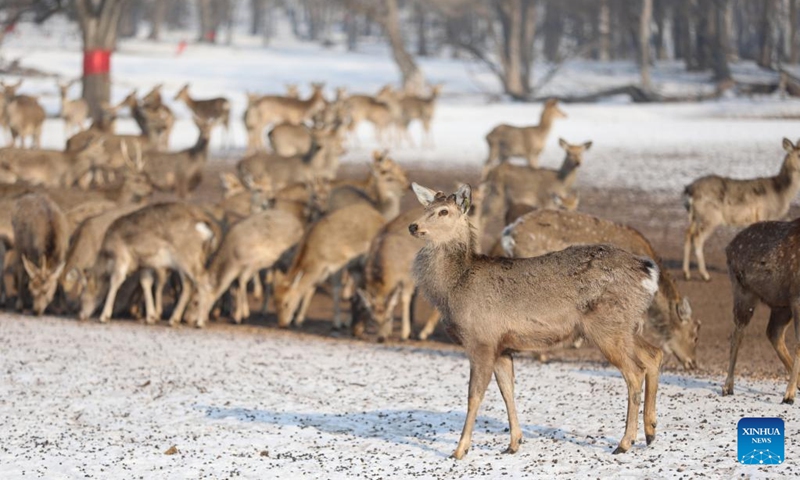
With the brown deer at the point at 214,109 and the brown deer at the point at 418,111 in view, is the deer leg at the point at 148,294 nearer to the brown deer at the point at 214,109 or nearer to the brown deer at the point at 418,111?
the brown deer at the point at 214,109

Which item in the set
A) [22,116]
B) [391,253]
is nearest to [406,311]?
[391,253]

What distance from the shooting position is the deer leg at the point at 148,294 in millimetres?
13039

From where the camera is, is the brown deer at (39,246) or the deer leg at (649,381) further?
the brown deer at (39,246)

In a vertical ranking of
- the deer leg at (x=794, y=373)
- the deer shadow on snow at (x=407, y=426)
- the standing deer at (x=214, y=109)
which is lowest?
the deer shadow on snow at (x=407, y=426)

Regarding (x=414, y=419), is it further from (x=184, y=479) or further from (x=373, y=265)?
(x=373, y=265)

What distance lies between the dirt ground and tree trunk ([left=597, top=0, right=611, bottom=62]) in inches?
1749

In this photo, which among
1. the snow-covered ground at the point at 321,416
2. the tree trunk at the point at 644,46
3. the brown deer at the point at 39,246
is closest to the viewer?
the snow-covered ground at the point at 321,416

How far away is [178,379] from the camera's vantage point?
9562mm

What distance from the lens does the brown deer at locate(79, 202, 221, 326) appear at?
12.9 metres

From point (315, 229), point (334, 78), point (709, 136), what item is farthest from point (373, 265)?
point (334, 78)

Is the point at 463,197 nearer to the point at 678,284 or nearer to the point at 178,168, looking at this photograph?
the point at 678,284

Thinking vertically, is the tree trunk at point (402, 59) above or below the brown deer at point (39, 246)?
above

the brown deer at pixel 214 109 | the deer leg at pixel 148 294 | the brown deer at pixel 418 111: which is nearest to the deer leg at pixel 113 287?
the deer leg at pixel 148 294

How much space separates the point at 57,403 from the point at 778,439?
511 centimetres
